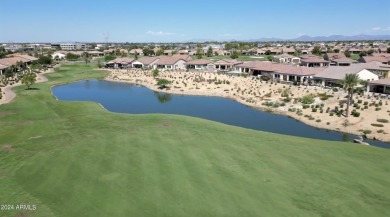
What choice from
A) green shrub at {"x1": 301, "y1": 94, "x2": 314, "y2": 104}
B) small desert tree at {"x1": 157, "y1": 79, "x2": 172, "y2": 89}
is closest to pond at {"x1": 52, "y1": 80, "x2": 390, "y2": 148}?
small desert tree at {"x1": 157, "y1": 79, "x2": 172, "y2": 89}

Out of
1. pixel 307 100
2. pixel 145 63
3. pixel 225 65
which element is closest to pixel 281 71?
pixel 307 100

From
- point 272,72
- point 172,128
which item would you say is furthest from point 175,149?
point 272,72

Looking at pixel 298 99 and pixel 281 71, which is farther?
pixel 281 71

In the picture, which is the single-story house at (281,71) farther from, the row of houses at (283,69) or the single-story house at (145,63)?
the single-story house at (145,63)

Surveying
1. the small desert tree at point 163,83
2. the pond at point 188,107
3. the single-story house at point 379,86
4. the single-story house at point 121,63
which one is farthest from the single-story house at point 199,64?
the single-story house at point 379,86

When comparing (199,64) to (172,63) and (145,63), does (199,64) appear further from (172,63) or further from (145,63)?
(145,63)

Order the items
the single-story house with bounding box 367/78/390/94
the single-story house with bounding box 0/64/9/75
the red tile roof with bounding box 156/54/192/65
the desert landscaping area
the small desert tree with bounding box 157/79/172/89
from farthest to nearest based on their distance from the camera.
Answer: the red tile roof with bounding box 156/54/192/65
the single-story house with bounding box 0/64/9/75
the small desert tree with bounding box 157/79/172/89
the single-story house with bounding box 367/78/390/94
the desert landscaping area

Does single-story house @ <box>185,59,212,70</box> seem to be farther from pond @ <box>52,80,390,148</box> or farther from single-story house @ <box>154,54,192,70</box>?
pond @ <box>52,80,390,148</box>
